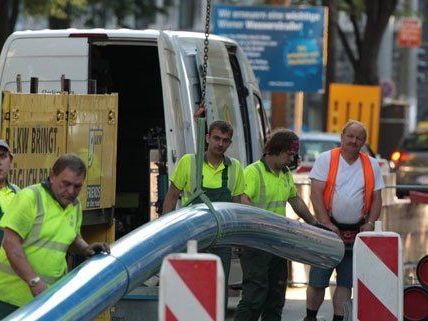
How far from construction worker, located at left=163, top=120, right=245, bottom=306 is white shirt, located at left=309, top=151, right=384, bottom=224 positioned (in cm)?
104

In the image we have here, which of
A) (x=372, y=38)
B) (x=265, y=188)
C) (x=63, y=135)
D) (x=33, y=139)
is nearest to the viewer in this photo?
(x=33, y=139)

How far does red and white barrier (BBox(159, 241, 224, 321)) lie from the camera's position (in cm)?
680

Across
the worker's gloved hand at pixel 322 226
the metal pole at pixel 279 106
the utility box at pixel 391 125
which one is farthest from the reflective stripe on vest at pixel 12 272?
the utility box at pixel 391 125

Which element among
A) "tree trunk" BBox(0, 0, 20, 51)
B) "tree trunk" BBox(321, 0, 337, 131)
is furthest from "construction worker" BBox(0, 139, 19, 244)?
"tree trunk" BBox(321, 0, 337, 131)

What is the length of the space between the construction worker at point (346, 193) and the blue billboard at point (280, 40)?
17524 millimetres

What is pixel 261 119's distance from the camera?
14875 mm

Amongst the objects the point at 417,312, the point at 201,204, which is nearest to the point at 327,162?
the point at 417,312

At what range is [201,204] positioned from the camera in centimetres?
956

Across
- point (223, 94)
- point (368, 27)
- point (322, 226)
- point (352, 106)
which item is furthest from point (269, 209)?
point (368, 27)

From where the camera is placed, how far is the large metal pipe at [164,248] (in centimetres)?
747

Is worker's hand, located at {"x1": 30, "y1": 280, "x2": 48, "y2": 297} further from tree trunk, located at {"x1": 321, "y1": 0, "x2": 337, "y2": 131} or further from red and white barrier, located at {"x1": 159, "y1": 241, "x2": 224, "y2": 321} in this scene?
tree trunk, located at {"x1": 321, "y1": 0, "x2": 337, "y2": 131}

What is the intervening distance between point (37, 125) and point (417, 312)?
3.11m

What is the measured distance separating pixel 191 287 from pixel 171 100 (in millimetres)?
5192

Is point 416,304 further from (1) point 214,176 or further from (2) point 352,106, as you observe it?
(2) point 352,106
